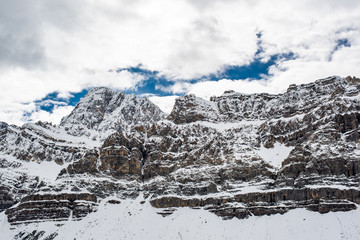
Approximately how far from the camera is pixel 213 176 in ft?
469

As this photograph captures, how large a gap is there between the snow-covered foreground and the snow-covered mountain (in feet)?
1.51

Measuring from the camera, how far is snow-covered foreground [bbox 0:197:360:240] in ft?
341

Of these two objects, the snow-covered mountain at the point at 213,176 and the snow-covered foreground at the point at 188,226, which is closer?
the snow-covered foreground at the point at 188,226

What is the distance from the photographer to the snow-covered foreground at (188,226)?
104 metres

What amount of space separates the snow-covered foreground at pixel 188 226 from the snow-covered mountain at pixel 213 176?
459 millimetres

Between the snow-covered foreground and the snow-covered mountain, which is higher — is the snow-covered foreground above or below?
below

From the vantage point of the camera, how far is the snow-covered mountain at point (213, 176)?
119375 millimetres

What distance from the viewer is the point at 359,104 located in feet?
472

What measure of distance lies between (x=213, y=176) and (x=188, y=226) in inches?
1104

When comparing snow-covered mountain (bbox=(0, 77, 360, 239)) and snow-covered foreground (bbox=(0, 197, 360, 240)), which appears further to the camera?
snow-covered mountain (bbox=(0, 77, 360, 239))

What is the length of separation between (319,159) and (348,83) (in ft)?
226

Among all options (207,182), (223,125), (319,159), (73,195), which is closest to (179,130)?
(223,125)

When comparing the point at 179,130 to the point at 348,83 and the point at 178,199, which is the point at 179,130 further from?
the point at 348,83

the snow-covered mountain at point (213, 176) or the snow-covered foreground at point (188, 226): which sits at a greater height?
the snow-covered mountain at point (213, 176)
